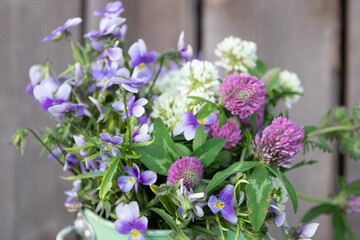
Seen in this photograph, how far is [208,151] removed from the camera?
1.24ft

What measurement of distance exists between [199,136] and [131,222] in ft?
0.34

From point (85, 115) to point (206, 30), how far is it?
1.59ft

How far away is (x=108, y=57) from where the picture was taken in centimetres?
44

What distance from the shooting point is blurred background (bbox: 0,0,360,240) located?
32.2 inches

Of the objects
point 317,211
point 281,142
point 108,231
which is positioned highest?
point 281,142

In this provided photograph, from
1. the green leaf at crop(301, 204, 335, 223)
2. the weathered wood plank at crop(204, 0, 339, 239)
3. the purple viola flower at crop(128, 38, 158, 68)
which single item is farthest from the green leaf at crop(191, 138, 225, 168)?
the weathered wood plank at crop(204, 0, 339, 239)

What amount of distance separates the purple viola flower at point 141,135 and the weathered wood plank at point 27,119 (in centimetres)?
50

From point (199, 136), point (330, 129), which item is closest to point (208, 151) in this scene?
point (199, 136)

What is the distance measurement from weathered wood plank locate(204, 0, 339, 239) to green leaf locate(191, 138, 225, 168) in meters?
0.50

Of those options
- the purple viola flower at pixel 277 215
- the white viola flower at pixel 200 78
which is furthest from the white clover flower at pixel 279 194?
the white viola flower at pixel 200 78

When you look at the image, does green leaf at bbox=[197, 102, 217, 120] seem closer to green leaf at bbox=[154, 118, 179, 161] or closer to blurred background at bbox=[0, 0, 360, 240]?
green leaf at bbox=[154, 118, 179, 161]

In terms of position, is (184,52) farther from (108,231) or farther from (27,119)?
(27,119)

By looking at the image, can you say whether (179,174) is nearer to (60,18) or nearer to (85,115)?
(85,115)

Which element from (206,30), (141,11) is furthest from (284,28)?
(141,11)
